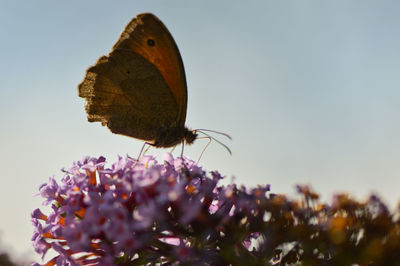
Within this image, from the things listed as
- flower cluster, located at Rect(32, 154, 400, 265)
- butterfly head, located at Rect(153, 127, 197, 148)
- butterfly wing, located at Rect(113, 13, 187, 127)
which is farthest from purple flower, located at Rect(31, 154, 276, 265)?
butterfly wing, located at Rect(113, 13, 187, 127)

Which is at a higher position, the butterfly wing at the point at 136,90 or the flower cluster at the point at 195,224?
the butterfly wing at the point at 136,90

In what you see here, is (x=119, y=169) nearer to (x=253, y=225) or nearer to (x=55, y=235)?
(x=55, y=235)

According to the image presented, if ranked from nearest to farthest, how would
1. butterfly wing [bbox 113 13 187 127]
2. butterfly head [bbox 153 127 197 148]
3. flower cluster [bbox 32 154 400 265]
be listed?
flower cluster [bbox 32 154 400 265], butterfly wing [bbox 113 13 187 127], butterfly head [bbox 153 127 197 148]

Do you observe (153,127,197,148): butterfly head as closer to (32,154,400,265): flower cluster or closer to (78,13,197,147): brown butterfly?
(78,13,197,147): brown butterfly

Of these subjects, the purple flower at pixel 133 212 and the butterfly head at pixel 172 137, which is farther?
the butterfly head at pixel 172 137

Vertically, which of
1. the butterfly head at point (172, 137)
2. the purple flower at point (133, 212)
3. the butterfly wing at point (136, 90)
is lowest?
the purple flower at point (133, 212)

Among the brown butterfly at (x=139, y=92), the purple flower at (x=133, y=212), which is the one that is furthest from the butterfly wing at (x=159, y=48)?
the purple flower at (x=133, y=212)

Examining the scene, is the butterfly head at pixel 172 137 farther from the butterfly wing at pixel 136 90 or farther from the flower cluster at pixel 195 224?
the flower cluster at pixel 195 224

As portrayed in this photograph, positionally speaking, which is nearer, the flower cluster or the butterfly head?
the flower cluster
